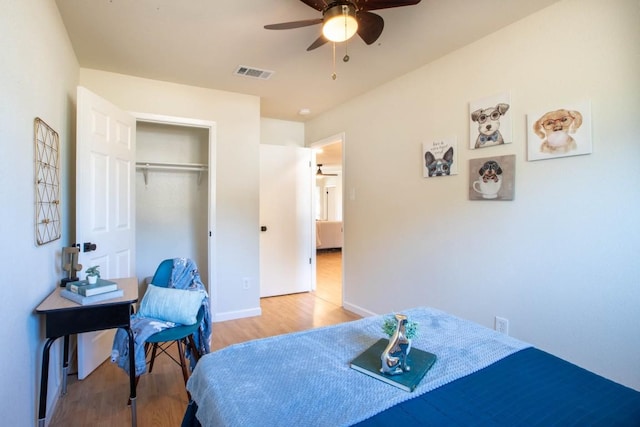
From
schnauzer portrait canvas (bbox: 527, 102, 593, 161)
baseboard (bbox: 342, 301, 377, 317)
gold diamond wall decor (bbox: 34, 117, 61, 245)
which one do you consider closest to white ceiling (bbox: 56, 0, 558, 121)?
schnauzer portrait canvas (bbox: 527, 102, 593, 161)

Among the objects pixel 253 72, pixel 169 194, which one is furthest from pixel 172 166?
pixel 253 72

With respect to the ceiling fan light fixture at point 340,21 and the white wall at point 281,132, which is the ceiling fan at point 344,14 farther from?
the white wall at point 281,132

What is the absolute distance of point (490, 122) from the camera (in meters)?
2.40

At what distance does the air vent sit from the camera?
3017 millimetres

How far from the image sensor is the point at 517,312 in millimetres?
2256

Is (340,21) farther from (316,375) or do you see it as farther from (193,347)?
(193,347)

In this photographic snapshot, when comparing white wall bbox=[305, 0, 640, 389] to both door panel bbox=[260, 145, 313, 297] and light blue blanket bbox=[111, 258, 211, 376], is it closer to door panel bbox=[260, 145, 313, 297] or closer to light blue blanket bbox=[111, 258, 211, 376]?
door panel bbox=[260, 145, 313, 297]

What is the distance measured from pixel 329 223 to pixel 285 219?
4.05 m

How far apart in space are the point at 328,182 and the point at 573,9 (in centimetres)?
913

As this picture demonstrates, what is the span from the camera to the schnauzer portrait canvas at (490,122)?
2301mm

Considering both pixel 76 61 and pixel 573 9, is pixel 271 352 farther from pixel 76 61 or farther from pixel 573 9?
pixel 76 61

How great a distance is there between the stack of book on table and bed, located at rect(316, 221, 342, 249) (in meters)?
6.63

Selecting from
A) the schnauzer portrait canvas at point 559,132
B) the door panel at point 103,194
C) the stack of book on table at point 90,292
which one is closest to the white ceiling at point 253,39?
the door panel at point 103,194

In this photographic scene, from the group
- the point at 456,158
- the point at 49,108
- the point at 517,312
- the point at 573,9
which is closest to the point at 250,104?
the point at 49,108
